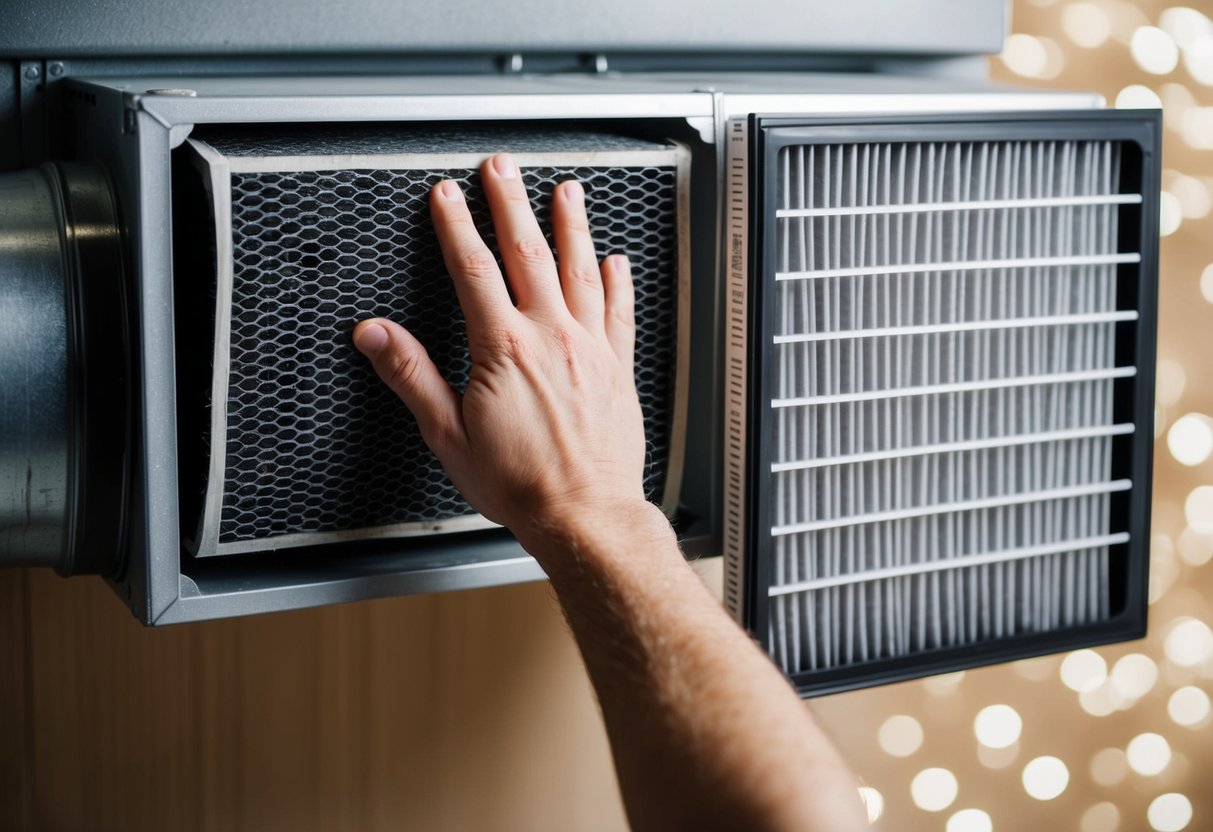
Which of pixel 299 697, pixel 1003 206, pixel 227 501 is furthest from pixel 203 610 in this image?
pixel 1003 206

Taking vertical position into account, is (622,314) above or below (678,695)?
above

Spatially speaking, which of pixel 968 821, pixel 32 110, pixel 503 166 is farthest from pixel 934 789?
pixel 32 110

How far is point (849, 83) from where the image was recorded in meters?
1.14

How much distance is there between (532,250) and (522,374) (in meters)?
0.09

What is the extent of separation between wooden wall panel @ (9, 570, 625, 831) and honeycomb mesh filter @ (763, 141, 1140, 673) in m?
0.36

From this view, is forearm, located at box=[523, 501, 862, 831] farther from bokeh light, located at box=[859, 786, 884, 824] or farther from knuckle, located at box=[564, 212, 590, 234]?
bokeh light, located at box=[859, 786, 884, 824]

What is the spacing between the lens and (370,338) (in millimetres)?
874

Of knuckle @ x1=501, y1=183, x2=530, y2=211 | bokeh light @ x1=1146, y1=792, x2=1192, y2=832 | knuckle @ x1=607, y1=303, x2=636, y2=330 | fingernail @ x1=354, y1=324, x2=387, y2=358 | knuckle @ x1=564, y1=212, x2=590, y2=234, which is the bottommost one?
bokeh light @ x1=1146, y1=792, x2=1192, y2=832

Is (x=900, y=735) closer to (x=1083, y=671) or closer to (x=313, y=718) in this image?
(x=1083, y=671)

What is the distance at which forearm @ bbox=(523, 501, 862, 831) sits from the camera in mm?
703

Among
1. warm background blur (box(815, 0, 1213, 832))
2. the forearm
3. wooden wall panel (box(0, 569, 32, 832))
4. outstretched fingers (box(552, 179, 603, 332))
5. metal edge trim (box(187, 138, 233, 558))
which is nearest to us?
the forearm

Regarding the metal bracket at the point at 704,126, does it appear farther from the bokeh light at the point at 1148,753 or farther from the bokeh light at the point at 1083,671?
the bokeh light at the point at 1148,753

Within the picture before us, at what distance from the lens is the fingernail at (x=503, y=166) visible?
2.91 feet

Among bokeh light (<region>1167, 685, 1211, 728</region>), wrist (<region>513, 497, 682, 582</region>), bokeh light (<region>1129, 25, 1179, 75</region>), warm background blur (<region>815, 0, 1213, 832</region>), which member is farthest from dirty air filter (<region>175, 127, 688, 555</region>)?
bokeh light (<region>1167, 685, 1211, 728</region>)
